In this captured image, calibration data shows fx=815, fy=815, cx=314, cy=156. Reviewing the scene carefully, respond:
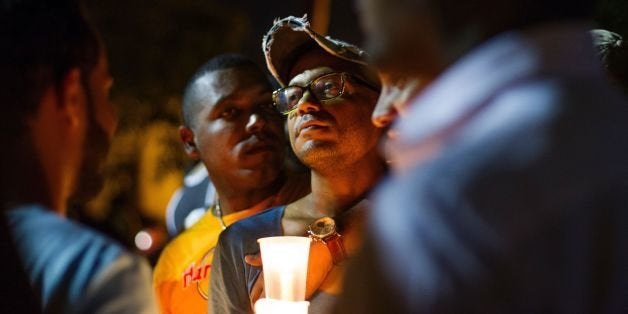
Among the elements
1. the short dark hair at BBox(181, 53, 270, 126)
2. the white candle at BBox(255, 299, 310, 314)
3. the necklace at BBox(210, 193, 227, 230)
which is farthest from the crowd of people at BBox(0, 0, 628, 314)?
the short dark hair at BBox(181, 53, 270, 126)

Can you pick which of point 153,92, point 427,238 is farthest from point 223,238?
point 153,92

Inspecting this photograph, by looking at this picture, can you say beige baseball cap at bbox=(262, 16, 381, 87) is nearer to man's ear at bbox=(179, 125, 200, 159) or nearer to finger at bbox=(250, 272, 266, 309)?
finger at bbox=(250, 272, 266, 309)

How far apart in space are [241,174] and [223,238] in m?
0.98

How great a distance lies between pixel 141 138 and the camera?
49.2 ft

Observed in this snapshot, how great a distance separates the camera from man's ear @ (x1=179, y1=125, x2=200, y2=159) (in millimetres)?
5125

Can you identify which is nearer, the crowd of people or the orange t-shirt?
the crowd of people

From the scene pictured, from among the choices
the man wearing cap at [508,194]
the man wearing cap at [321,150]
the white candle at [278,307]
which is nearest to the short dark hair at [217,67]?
the man wearing cap at [321,150]

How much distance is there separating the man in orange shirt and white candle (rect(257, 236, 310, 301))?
1.50 metres

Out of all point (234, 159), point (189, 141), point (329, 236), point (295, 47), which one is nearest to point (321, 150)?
point (329, 236)

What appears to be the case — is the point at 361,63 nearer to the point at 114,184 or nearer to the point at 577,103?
the point at 577,103

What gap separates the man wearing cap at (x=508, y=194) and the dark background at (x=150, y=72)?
1239cm

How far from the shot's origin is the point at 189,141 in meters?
5.17

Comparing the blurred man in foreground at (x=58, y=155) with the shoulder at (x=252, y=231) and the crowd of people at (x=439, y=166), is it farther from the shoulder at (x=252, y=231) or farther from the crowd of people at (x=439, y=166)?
the shoulder at (x=252, y=231)

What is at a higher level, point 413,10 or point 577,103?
point 413,10
